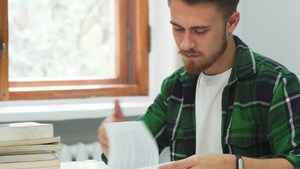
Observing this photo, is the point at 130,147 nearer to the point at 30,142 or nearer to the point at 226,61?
the point at 30,142

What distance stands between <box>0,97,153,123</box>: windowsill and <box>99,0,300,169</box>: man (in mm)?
507

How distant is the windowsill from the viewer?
194 cm

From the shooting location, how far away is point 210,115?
1.49 m

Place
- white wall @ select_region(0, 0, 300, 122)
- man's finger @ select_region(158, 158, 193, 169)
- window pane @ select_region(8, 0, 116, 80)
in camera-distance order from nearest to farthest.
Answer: man's finger @ select_region(158, 158, 193, 169) < white wall @ select_region(0, 0, 300, 122) < window pane @ select_region(8, 0, 116, 80)

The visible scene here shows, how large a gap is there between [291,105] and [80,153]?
1.11 meters

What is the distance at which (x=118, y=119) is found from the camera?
1.35 m

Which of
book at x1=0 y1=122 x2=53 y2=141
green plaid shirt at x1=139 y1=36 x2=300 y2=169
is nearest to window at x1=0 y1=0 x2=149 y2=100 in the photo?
green plaid shirt at x1=139 y1=36 x2=300 y2=169

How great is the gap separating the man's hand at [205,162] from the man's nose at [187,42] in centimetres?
43

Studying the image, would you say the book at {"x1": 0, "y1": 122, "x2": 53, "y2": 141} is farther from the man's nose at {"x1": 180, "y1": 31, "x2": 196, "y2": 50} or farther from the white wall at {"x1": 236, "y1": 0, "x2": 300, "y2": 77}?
the white wall at {"x1": 236, "y1": 0, "x2": 300, "y2": 77}

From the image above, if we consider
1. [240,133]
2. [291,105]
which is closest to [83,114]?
[240,133]

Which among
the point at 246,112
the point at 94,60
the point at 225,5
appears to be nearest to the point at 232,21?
the point at 225,5

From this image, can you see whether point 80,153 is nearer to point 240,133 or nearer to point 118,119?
point 118,119

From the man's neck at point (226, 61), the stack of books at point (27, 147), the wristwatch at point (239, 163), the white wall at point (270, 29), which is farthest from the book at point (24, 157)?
the white wall at point (270, 29)

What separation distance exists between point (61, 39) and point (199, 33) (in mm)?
1109
